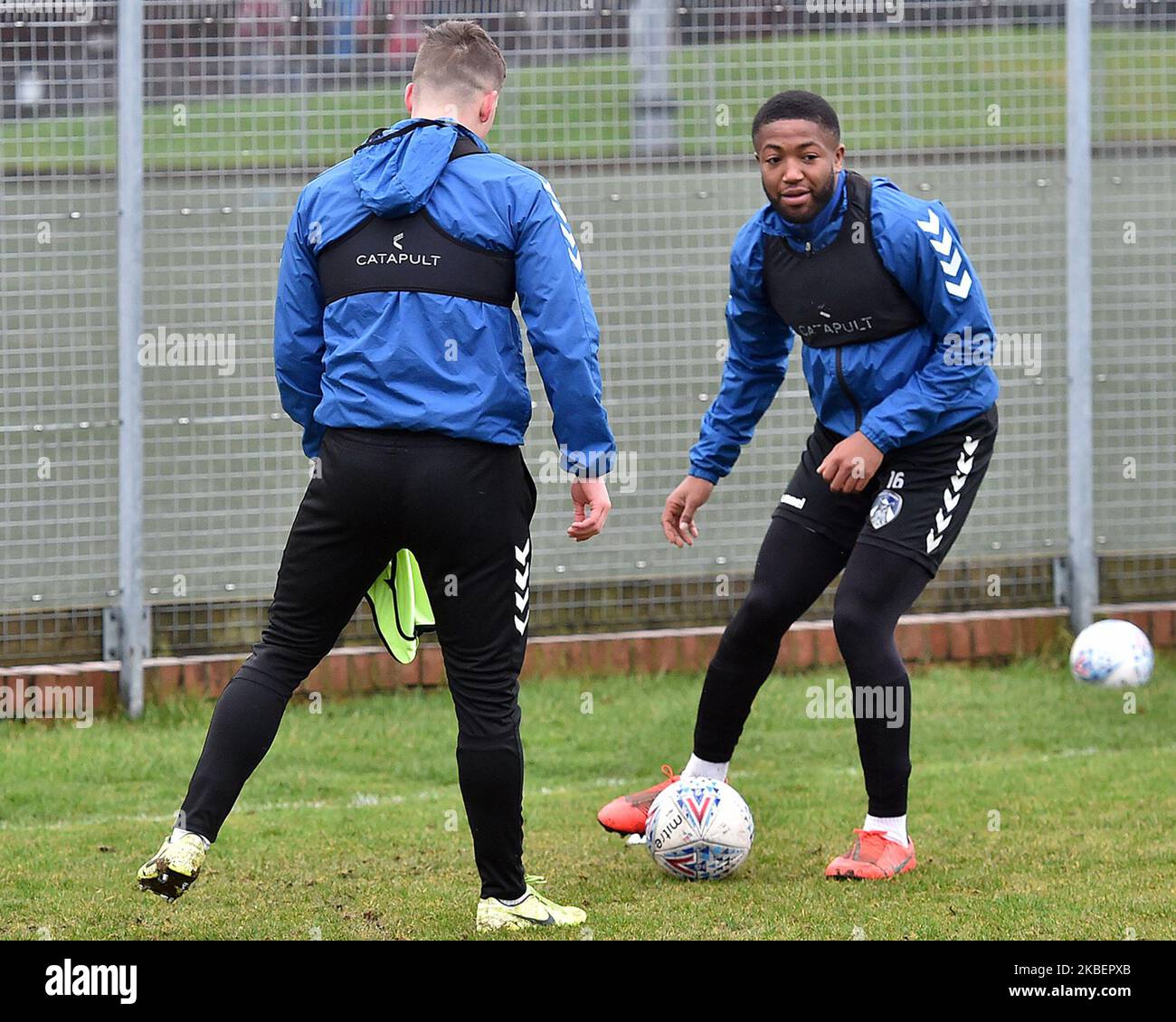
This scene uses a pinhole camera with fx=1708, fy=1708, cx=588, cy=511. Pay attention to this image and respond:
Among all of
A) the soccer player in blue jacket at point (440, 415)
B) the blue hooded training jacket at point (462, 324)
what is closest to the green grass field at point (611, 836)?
the soccer player in blue jacket at point (440, 415)

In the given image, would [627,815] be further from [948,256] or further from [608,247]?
[608,247]

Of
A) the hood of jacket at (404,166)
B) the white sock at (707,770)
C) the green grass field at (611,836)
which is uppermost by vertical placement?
the hood of jacket at (404,166)

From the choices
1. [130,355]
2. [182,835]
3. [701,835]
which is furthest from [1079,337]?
[182,835]

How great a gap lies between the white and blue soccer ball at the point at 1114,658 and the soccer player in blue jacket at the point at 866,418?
106 inches

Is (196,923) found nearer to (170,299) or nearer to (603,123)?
(170,299)

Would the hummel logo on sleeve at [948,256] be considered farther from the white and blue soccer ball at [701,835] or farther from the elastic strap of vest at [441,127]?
the white and blue soccer ball at [701,835]

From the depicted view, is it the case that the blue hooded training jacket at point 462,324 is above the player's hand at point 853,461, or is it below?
above

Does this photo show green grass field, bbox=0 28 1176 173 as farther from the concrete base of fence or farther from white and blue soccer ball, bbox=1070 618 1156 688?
white and blue soccer ball, bbox=1070 618 1156 688

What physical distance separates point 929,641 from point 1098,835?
8.58ft

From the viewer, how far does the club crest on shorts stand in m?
4.97

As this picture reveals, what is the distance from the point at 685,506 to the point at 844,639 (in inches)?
29.9

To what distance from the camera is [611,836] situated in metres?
5.58

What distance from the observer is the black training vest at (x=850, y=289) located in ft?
16.1

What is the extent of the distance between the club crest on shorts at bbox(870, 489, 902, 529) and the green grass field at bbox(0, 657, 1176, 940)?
1036 mm
